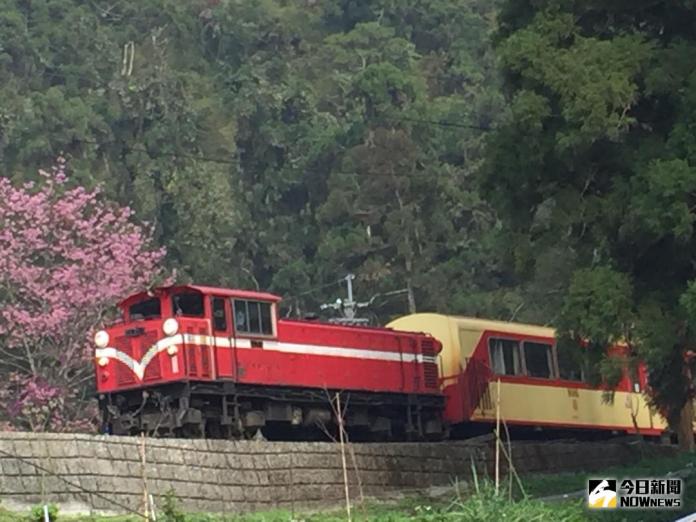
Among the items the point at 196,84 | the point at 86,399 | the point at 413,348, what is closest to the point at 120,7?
the point at 196,84

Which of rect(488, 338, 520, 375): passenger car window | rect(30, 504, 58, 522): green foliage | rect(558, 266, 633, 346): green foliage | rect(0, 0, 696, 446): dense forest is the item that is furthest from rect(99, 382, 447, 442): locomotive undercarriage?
rect(30, 504, 58, 522): green foliage

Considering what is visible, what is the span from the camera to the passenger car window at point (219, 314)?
958 inches

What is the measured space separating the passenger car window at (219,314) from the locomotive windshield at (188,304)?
0.24 meters

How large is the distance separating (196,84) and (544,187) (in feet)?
184

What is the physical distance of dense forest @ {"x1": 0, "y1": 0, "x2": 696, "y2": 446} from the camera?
18500 mm

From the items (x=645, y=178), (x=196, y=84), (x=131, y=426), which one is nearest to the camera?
(x=645, y=178)

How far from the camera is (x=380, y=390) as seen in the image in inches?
1083

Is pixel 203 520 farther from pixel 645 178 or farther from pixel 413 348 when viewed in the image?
pixel 413 348

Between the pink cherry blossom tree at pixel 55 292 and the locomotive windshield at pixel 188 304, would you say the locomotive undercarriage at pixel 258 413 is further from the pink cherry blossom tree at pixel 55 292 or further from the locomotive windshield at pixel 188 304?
the pink cherry blossom tree at pixel 55 292

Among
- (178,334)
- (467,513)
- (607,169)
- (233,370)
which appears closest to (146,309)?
(178,334)

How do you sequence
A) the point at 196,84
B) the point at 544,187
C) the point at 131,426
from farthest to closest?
the point at 196,84 → the point at 131,426 → the point at 544,187

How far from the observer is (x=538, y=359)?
30312mm

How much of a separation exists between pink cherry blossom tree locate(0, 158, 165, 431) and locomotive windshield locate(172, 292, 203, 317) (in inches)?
502

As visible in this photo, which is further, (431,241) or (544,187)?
(431,241)
